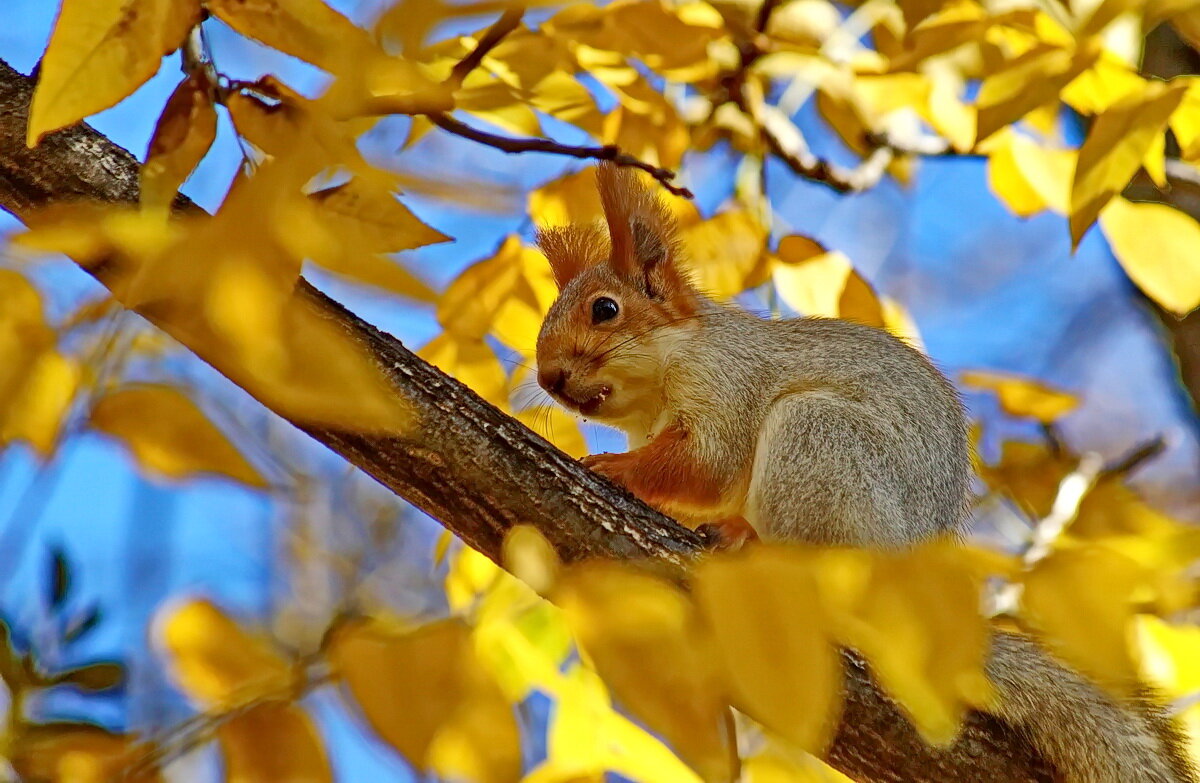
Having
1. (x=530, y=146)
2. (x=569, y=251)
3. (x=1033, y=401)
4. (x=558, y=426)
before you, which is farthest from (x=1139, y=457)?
(x=530, y=146)

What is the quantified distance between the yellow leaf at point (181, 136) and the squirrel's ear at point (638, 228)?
6.10ft

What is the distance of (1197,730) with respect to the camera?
299cm

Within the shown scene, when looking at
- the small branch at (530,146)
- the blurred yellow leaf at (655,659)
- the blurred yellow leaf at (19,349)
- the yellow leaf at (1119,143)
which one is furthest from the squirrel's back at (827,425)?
the blurred yellow leaf at (19,349)

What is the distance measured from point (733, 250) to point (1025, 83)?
1237mm

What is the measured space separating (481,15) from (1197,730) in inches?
94.4

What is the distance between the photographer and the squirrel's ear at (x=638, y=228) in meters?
3.92

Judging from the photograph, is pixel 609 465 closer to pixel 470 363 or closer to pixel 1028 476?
pixel 470 363

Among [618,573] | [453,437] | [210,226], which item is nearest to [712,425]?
[453,437]

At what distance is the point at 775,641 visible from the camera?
1.71m

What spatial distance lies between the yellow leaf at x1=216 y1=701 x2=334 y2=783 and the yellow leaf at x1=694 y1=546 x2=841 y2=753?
0.66 meters

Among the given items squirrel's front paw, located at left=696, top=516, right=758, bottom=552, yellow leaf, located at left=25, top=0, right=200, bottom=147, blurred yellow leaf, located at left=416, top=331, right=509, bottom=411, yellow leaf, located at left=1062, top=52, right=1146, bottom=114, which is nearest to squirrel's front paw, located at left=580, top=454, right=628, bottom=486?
squirrel's front paw, located at left=696, top=516, right=758, bottom=552

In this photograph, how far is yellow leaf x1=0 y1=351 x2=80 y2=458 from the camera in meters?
1.94

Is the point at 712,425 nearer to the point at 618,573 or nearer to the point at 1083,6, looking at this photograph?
the point at 1083,6

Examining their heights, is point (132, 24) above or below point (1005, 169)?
above
